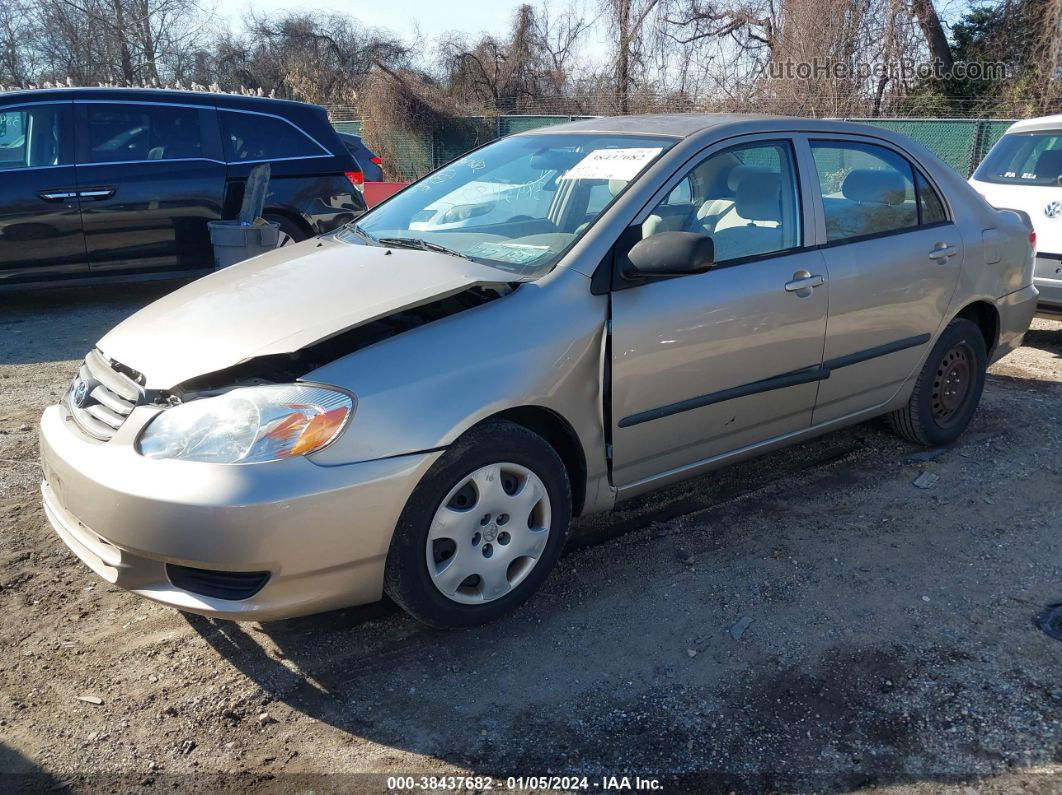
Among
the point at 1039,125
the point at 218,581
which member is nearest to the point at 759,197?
the point at 218,581

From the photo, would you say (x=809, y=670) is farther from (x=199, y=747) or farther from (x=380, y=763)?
(x=199, y=747)

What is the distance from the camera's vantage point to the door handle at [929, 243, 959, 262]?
4402mm

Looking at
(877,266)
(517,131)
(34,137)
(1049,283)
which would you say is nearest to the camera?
(877,266)

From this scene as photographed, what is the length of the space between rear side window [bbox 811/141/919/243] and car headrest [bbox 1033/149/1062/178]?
3520 mm

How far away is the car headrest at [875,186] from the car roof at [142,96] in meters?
5.76

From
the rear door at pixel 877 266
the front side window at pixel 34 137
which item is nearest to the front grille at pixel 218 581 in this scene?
the rear door at pixel 877 266

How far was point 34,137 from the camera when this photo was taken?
727cm

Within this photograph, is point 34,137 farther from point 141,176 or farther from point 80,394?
point 80,394

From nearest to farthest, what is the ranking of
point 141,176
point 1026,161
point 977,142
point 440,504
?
1. point 440,504
2. point 1026,161
3. point 141,176
4. point 977,142

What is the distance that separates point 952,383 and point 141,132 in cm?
661

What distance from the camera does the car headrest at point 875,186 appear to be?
4.31 m

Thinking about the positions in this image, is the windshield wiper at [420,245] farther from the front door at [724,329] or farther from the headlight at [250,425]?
the headlight at [250,425]

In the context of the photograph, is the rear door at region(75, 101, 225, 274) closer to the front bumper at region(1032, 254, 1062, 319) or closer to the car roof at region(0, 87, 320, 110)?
the car roof at region(0, 87, 320, 110)

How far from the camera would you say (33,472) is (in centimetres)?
433
